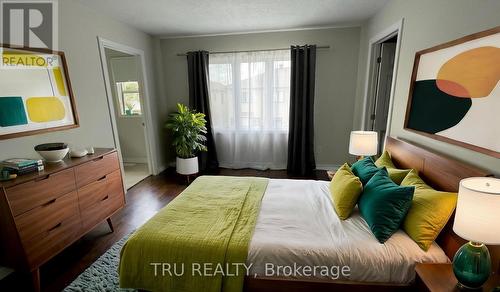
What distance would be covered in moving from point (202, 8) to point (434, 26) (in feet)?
7.69

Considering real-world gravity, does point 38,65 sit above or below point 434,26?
below

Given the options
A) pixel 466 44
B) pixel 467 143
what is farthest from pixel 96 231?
pixel 466 44

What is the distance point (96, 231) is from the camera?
2502 mm

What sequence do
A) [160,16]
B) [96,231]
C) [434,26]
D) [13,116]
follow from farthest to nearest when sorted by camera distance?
1. [160,16]
2. [96,231]
3. [13,116]
4. [434,26]

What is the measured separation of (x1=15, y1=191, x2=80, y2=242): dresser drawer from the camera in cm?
162

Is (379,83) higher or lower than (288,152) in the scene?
higher

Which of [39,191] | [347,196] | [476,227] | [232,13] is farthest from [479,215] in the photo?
[232,13]

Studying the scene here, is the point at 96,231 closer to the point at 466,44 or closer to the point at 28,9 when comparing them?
the point at 28,9

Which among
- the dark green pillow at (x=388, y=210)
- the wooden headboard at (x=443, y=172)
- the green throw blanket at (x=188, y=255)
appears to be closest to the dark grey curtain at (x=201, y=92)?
the green throw blanket at (x=188, y=255)

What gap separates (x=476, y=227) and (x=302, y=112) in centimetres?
301

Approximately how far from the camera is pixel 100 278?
183cm

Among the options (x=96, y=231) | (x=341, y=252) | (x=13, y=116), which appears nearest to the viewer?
(x=341, y=252)

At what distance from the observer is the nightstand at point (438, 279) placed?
1106 millimetres

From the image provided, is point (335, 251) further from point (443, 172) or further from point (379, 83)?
point (379, 83)
